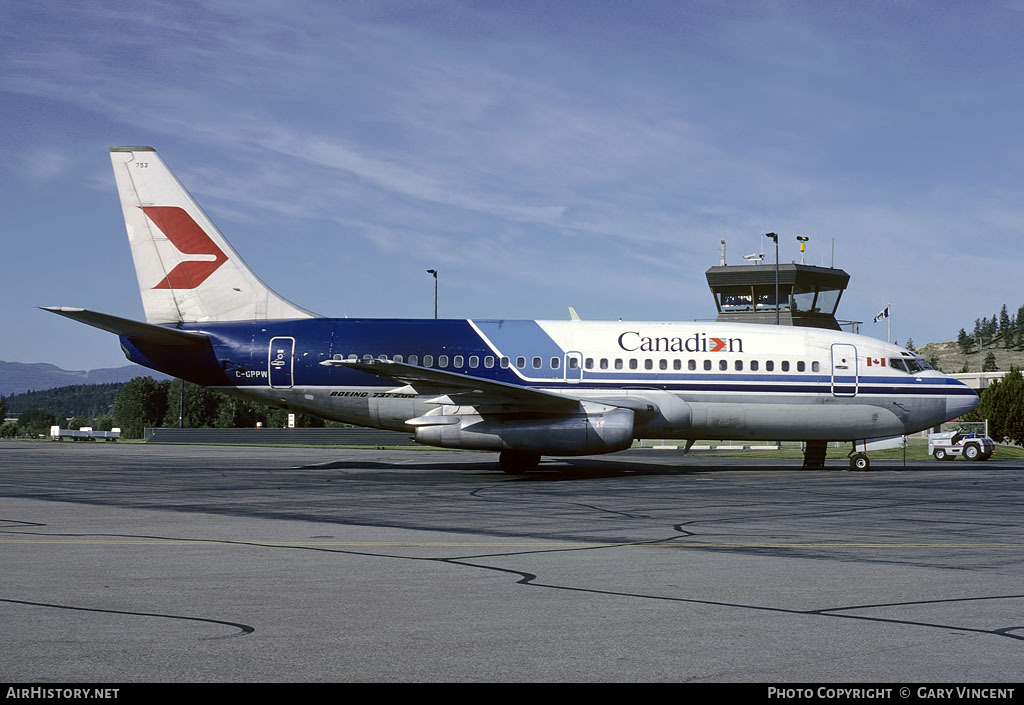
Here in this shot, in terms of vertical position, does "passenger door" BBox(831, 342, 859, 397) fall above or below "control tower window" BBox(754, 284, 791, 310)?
below

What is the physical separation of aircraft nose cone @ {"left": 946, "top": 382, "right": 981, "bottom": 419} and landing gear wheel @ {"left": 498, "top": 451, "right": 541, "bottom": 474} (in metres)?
12.0

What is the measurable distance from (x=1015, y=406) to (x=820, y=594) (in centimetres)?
8032

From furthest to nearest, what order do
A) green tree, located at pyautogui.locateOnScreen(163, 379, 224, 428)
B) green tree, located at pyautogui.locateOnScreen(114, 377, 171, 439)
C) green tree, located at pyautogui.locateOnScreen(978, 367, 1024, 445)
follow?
green tree, located at pyautogui.locateOnScreen(114, 377, 171, 439) → green tree, located at pyautogui.locateOnScreen(163, 379, 224, 428) → green tree, located at pyautogui.locateOnScreen(978, 367, 1024, 445)

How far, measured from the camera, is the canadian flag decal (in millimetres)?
29031

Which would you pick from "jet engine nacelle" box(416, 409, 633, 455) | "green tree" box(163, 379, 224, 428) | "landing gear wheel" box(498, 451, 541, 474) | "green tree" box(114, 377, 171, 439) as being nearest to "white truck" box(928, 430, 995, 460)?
"jet engine nacelle" box(416, 409, 633, 455)

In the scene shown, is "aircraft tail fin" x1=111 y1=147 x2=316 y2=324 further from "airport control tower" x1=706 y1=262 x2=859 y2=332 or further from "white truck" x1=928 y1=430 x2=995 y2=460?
"airport control tower" x1=706 y1=262 x2=859 y2=332

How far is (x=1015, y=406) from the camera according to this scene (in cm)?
7869

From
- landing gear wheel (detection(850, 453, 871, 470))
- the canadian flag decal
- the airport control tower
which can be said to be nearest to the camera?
landing gear wheel (detection(850, 453, 871, 470))

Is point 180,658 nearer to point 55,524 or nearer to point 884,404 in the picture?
point 55,524

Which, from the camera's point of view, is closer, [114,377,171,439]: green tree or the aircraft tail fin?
the aircraft tail fin

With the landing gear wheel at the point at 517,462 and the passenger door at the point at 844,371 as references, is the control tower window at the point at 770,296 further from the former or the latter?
the landing gear wheel at the point at 517,462

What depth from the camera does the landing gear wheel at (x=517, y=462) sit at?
1061 inches

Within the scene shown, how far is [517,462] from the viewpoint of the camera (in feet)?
88.9

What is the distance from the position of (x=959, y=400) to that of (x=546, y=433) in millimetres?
12418
